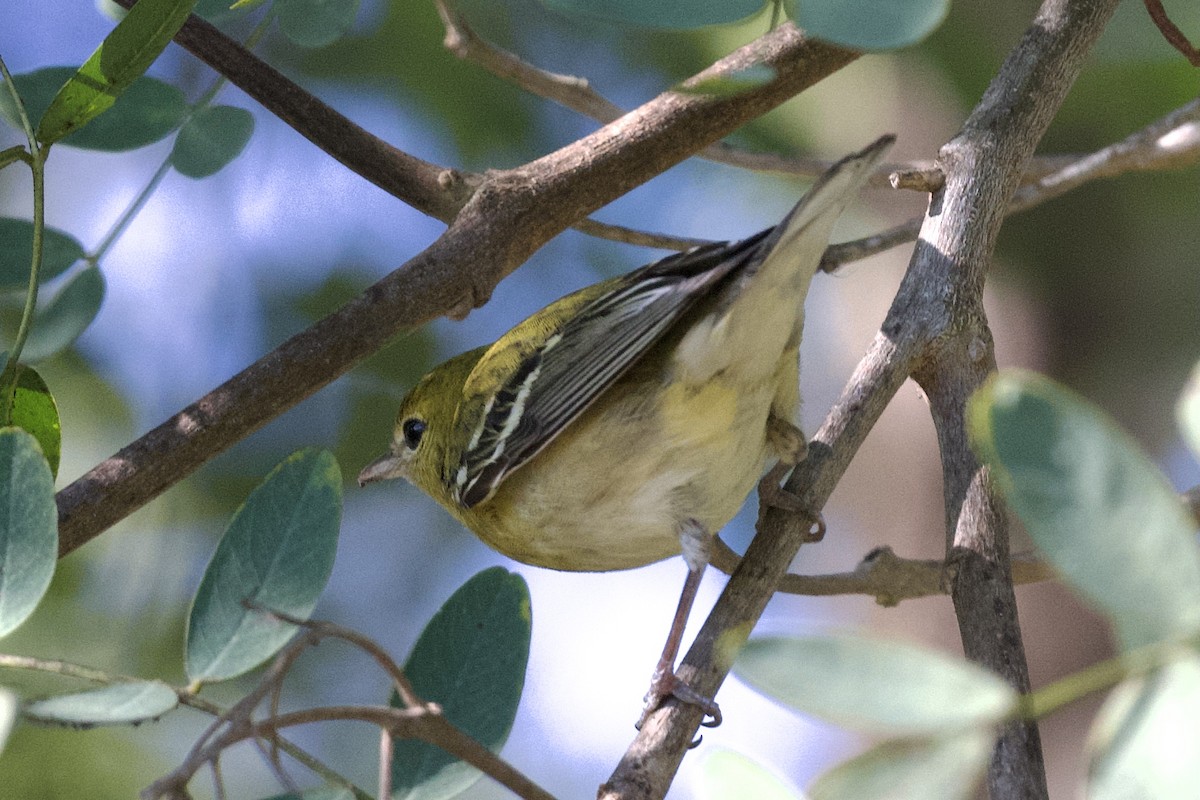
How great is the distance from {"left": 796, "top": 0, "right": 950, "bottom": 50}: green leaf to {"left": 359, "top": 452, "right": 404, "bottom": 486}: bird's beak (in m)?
2.83

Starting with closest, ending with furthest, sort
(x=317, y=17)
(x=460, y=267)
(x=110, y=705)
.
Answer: (x=110, y=705) → (x=317, y=17) → (x=460, y=267)

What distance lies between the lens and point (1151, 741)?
750 millimetres

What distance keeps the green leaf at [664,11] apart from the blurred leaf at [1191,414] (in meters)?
0.64

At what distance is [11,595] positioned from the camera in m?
1.34

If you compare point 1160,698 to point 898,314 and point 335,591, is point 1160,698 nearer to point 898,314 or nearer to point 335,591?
point 898,314

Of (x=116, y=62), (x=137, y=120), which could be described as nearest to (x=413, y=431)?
(x=137, y=120)

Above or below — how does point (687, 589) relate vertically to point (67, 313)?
above

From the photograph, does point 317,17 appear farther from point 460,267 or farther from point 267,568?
point 267,568

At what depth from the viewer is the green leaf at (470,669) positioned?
1.58 meters

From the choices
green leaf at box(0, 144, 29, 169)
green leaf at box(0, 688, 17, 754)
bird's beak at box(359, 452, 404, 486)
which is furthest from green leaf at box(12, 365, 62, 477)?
bird's beak at box(359, 452, 404, 486)

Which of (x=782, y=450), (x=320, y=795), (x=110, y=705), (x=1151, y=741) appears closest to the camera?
(x=1151, y=741)

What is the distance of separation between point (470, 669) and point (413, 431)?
2.09 metres

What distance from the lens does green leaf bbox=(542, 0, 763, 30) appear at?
47.3 inches

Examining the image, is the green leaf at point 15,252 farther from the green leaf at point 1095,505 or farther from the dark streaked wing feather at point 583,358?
the green leaf at point 1095,505
